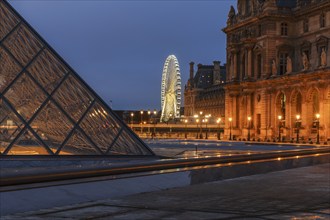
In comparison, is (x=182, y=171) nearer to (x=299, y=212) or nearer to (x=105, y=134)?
(x=299, y=212)

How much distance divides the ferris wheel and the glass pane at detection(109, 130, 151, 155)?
7160 cm

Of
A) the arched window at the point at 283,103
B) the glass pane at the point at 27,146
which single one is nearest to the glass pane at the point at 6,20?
the glass pane at the point at 27,146

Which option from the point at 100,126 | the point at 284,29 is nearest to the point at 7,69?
the point at 100,126

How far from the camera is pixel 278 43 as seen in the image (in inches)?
2640

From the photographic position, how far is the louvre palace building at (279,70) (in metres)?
58.8

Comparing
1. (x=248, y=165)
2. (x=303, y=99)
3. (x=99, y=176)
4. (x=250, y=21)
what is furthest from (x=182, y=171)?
(x=250, y=21)

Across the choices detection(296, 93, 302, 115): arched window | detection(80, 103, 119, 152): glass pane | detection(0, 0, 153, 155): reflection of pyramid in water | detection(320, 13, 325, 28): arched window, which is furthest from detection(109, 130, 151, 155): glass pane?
detection(320, 13, 325, 28): arched window

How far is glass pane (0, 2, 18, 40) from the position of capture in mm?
20678

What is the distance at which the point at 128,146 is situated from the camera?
20.9 m

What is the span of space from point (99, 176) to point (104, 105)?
12.1 meters

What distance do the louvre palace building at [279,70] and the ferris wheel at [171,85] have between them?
17.2 meters

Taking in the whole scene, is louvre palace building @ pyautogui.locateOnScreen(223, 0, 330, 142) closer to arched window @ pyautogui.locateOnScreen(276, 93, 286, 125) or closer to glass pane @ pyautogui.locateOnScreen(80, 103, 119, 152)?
arched window @ pyautogui.locateOnScreen(276, 93, 286, 125)

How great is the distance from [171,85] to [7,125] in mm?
76401

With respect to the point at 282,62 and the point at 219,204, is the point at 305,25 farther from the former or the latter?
the point at 219,204
